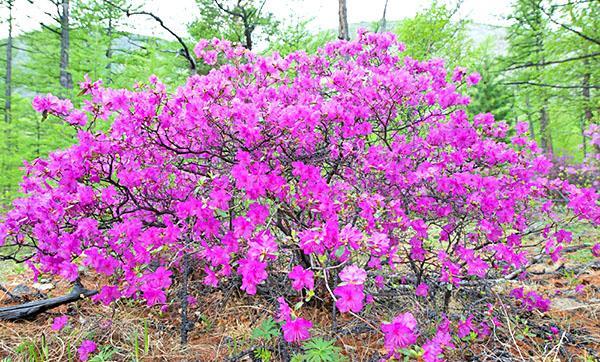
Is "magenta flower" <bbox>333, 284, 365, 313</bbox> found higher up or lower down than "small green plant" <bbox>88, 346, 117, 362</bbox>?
higher up

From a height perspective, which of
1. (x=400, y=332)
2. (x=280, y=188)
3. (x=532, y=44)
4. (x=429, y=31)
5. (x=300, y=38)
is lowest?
(x=400, y=332)

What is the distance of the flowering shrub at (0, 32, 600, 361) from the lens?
162 cm

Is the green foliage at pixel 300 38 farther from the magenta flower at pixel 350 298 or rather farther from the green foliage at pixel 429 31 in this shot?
the magenta flower at pixel 350 298

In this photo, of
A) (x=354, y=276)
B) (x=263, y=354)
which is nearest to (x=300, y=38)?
(x=263, y=354)

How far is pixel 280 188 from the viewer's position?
1.67m

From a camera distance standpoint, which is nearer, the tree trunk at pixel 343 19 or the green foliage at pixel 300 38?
the tree trunk at pixel 343 19

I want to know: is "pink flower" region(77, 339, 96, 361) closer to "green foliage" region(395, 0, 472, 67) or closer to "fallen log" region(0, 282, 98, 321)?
"fallen log" region(0, 282, 98, 321)

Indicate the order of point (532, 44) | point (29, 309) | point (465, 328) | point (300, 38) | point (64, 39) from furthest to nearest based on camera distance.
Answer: point (532, 44) → point (300, 38) → point (64, 39) → point (29, 309) → point (465, 328)

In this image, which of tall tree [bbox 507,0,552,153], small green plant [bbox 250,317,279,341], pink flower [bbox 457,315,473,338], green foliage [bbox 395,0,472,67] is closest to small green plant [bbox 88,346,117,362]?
small green plant [bbox 250,317,279,341]

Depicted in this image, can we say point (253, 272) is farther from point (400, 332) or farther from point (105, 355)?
point (105, 355)

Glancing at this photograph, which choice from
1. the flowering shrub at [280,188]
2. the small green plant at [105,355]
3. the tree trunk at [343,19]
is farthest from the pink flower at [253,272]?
the tree trunk at [343,19]

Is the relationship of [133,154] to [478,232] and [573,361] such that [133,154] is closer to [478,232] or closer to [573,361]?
[478,232]

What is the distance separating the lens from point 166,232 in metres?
1.70

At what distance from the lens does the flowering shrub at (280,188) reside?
1.62 meters
